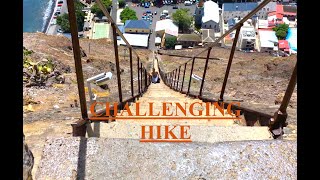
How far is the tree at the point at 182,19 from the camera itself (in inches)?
1660

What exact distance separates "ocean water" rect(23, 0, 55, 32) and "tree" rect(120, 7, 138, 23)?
33.0 feet

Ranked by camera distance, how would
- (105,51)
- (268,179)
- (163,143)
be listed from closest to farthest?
(268,179), (163,143), (105,51)

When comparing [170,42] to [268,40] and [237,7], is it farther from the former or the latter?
[237,7]

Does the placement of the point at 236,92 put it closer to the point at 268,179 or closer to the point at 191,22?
the point at 268,179

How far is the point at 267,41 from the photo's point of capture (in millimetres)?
38219

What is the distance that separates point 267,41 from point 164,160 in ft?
123

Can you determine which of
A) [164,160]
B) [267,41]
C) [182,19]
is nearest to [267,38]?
[267,41]

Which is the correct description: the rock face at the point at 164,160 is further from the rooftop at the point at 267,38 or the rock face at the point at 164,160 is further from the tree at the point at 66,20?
the tree at the point at 66,20

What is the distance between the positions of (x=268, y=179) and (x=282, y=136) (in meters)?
1.03

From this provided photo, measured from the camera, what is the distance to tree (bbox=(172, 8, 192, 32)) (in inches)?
1660

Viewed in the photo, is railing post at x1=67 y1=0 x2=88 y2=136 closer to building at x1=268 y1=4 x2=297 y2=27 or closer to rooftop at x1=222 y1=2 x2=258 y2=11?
building at x1=268 y1=4 x2=297 y2=27

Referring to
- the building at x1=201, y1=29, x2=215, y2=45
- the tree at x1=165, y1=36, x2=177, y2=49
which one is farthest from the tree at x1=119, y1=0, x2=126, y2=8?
the building at x1=201, y1=29, x2=215, y2=45

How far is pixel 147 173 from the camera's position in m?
3.06
